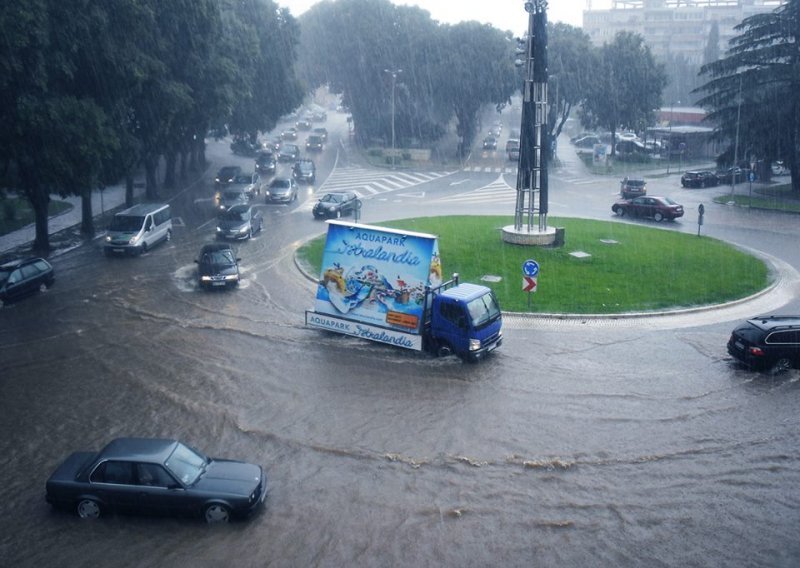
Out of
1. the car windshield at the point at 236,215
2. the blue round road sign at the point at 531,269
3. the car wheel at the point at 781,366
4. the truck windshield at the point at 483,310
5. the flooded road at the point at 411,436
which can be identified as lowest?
the flooded road at the point at 411,436

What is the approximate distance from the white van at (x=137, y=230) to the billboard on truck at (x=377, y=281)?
47.3 feet

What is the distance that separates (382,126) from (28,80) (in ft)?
189

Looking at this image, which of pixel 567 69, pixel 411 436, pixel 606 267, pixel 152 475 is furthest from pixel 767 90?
pixel 152 475

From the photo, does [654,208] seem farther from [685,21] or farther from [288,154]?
[685,21]

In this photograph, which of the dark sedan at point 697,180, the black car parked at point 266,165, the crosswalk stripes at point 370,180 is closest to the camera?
the crosswalk stripes at point 370,180

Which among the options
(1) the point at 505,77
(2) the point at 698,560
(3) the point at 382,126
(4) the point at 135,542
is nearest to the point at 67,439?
(4) the point at 135,542

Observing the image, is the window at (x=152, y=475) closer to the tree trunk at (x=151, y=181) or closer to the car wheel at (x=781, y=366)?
the car wheel at (x=781, y=366)

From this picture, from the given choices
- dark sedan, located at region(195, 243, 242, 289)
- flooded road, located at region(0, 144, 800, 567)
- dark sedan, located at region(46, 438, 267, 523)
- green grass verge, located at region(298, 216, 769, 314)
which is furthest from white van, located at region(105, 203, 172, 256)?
dark sedan, located at region(46, 438, 267, 523)

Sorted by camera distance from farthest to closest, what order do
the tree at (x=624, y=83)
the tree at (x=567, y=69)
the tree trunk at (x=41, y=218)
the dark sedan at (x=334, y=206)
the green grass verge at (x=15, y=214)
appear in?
the tree at (x=624, y=83) < the tree at (x=567, y=69) < the dark sedan at (x=334, y=206) < the green grass verge at (x=15, y=214) < the tree trunk at (x=41, y=218)

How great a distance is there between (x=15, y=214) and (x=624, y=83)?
53.3 m

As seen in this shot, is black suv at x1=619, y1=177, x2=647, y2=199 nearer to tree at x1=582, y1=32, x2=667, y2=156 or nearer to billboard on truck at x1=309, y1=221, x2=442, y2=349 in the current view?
tree at x1=582, y1=32, x2=667, y2=156

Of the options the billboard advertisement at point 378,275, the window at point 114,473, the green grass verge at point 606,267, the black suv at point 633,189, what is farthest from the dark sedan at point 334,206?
the window at point 114,473

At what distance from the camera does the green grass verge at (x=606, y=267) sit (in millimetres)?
25047

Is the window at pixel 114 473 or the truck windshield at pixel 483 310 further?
the truck windshield at pixel 483 310
